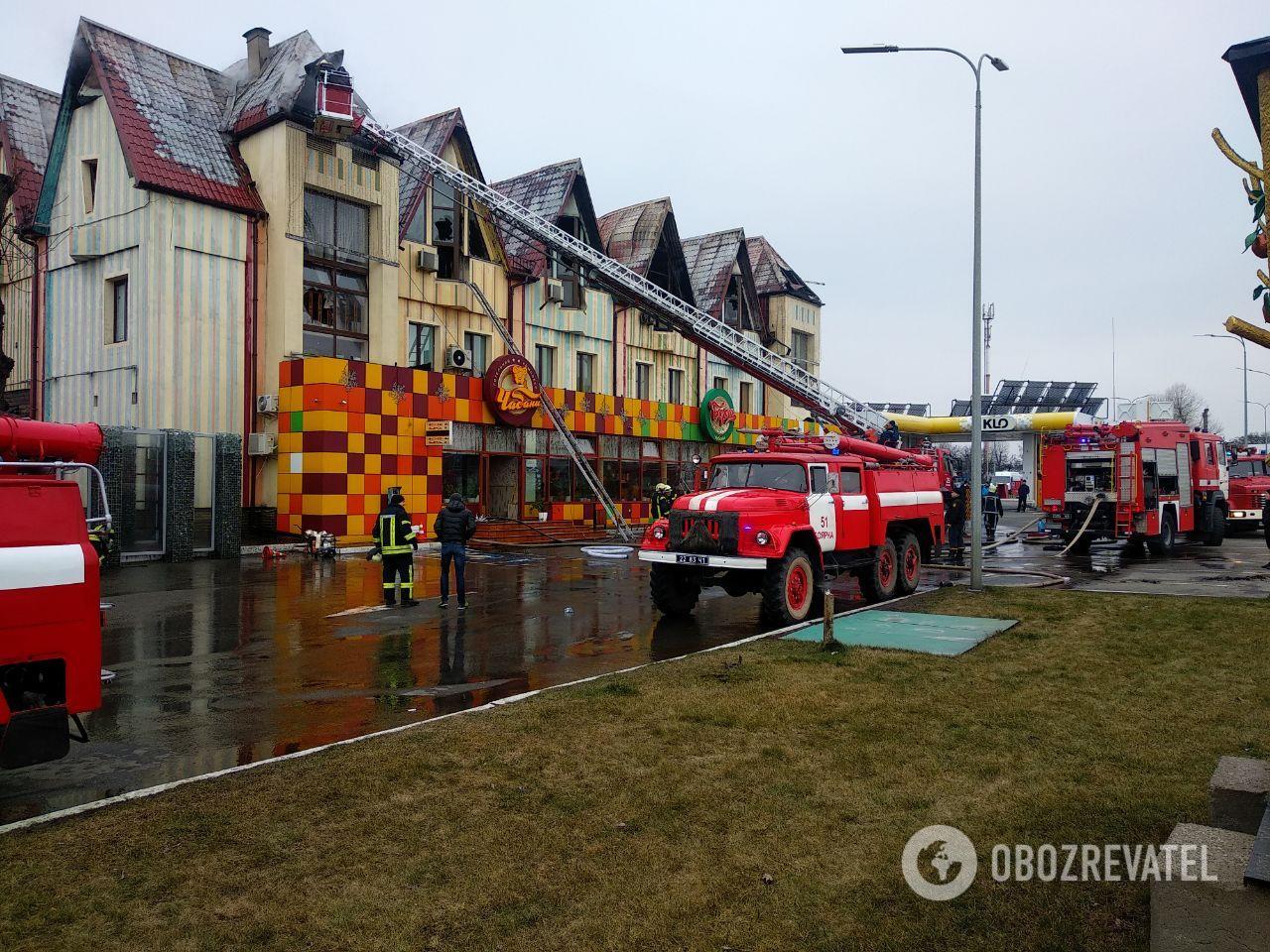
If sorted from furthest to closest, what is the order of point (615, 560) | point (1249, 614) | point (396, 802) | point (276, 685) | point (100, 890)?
point (615, 560), point (1249, 614), point (276, 685), point (396, 802), point (100, 890)

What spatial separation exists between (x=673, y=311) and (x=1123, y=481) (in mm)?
13413

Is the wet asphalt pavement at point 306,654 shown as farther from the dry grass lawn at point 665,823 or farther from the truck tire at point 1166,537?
the truck tire at point 1166,537

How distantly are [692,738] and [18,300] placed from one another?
2741cm

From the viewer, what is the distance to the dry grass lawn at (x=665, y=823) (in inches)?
146

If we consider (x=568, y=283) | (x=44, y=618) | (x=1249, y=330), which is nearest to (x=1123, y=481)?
(x=568, y=283)

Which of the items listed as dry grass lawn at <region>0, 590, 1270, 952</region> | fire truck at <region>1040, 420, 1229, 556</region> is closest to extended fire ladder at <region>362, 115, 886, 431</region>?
fire truck at <region>1040, 420, 1229, 556</region>

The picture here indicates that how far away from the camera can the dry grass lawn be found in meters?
3.71

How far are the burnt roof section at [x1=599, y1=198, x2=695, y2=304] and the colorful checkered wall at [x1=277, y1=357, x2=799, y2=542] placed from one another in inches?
430

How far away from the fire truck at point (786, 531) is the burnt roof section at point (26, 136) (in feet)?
73.8

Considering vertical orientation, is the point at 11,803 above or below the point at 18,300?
below

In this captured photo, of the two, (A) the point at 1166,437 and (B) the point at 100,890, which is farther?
(A) the point at 1166,437

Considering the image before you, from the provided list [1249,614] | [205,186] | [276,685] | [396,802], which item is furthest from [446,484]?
[396,802]

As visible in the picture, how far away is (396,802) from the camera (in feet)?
16.4

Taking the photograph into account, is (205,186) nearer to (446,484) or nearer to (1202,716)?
(446,484)
